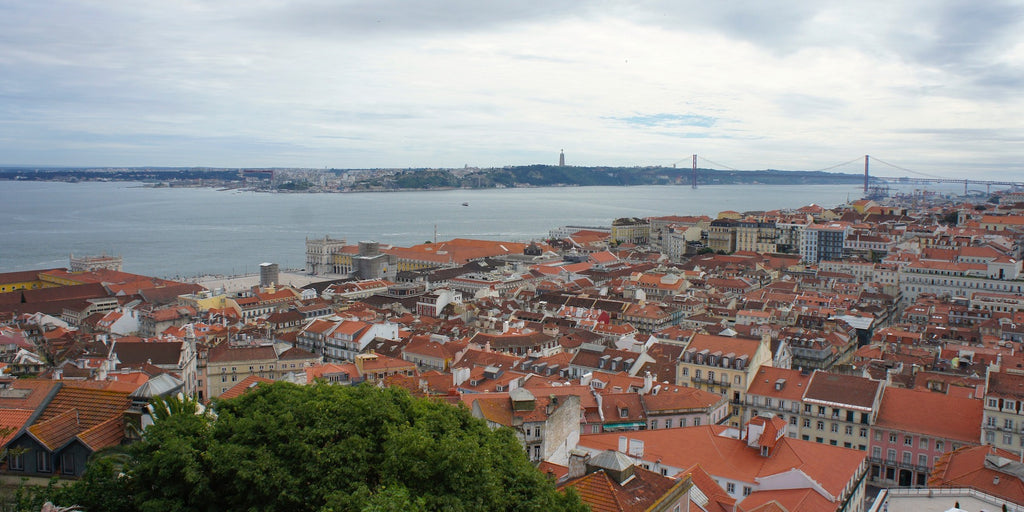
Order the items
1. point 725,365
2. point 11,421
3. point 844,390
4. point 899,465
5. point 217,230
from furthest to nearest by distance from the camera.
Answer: point 217,230, point 725,365, point 844,390, point 899,465, point 11,421

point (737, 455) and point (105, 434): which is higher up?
point (105, 434)

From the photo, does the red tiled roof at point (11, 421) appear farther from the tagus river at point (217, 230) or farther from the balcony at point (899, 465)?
the tagus river at point (217, 230)

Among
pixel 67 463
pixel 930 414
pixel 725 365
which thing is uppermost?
pixel 67 463

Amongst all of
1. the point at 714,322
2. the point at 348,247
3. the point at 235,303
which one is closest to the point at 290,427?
the point at 714,322

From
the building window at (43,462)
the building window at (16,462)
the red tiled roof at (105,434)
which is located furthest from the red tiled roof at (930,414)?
the building window at (16,462)

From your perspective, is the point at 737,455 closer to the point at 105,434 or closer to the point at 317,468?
the point at 317,468

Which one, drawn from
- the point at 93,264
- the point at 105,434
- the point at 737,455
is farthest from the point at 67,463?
the point at 93,264

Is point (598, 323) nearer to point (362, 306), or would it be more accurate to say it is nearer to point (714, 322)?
point (714, 322)

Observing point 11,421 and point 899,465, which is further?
point 899,465
